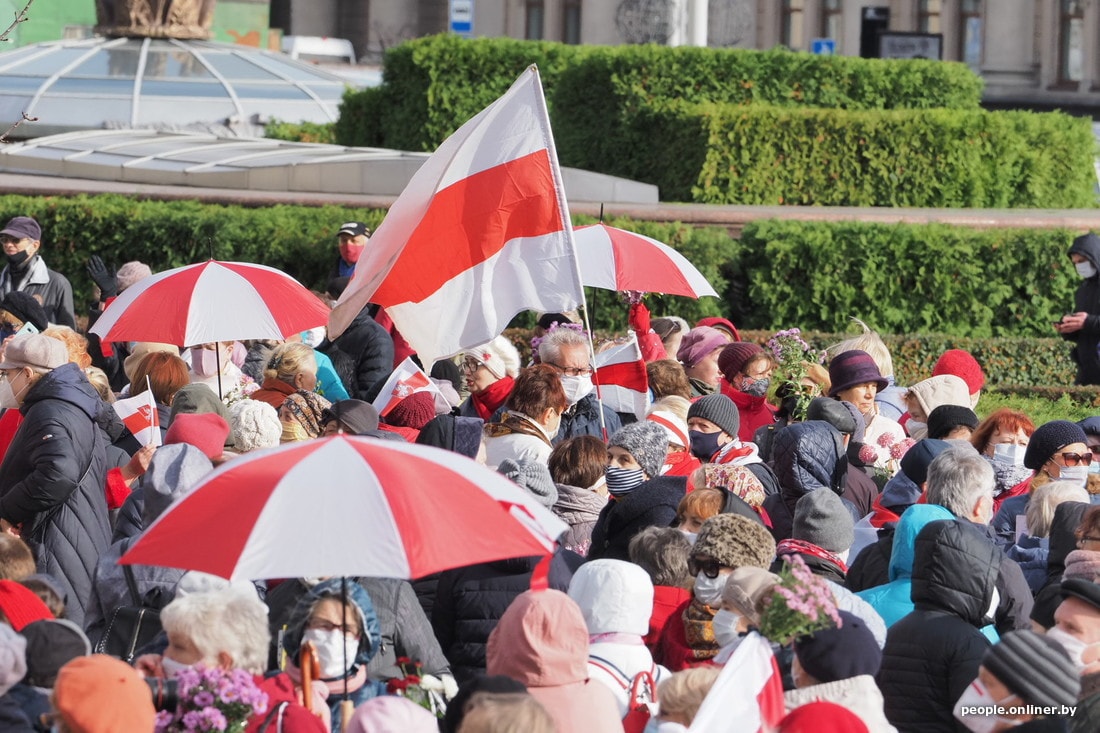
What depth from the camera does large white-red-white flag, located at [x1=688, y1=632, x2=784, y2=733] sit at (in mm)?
4055

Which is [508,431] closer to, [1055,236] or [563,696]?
[563,696]

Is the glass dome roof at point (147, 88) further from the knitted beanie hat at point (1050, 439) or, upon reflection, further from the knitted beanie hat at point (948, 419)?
the knitted beanie hat at point (1050, 439)

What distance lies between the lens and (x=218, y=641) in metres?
4.34

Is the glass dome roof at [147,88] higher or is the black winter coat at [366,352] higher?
the glass dome roof at [147,88]

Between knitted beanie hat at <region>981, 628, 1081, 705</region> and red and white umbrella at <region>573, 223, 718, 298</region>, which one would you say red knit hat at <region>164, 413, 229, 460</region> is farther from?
red and white umbrella at <region>573, 223, 718, 298</region>

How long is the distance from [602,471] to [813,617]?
2.24m

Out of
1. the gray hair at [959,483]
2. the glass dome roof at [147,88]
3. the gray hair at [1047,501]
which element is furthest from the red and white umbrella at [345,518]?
the glass dome roof at [147,88]

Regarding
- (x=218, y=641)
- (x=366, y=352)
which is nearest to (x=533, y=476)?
(x=218, y=641)

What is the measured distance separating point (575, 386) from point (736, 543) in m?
2.52

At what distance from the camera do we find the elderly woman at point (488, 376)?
795cm

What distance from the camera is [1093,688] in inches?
176

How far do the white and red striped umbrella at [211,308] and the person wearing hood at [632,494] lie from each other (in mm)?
2021

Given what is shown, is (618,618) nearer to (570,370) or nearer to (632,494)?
(632,494)

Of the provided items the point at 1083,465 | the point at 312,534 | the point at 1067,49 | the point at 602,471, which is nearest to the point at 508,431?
the point at 602,471
